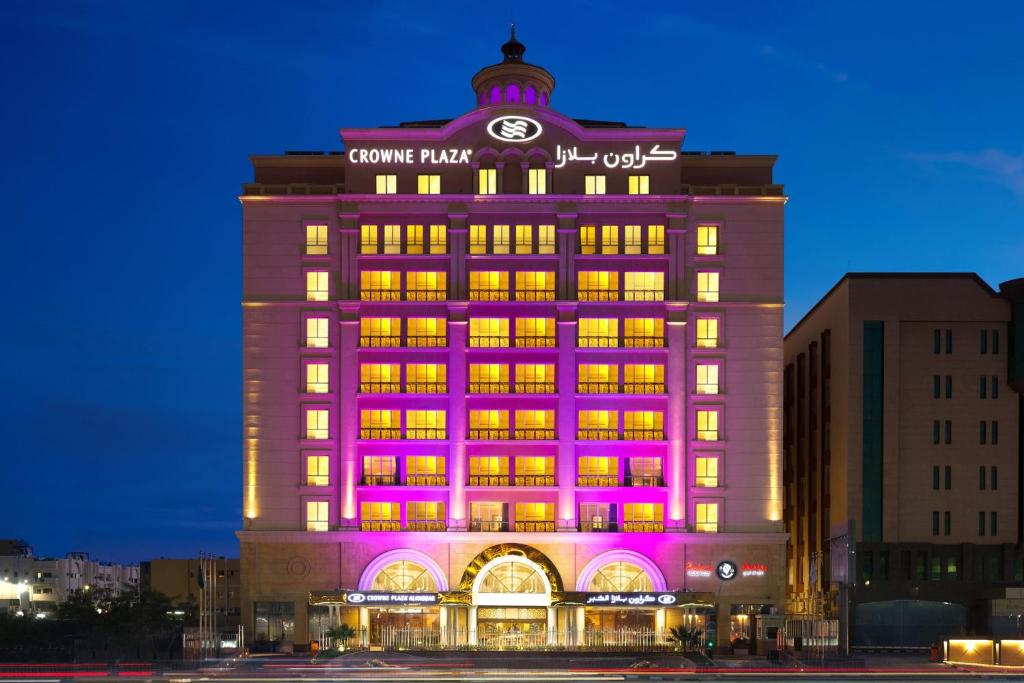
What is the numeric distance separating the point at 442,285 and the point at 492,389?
33.5ft

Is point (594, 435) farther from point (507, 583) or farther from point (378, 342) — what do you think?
point (378, 342)

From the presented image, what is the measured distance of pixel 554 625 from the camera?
339 ft

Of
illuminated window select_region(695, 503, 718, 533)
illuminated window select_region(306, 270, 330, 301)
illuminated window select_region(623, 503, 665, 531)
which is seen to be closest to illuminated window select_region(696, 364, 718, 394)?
illuminated window select_region(695, 503, 718, 533)

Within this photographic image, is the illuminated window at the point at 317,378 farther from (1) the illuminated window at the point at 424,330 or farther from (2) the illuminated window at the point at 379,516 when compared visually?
(2) the illuminated window at the point at 379,516

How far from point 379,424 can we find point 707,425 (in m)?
28.7

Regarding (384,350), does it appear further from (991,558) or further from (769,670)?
(991,558)

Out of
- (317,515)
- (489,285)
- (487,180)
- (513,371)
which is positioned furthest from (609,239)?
(317,515)

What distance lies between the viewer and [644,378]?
10844 cm

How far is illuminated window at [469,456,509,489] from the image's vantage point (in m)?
107

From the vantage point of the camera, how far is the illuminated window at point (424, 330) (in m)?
108

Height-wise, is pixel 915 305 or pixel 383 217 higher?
pixel 383 217

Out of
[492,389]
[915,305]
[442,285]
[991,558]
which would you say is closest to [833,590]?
[991,558]

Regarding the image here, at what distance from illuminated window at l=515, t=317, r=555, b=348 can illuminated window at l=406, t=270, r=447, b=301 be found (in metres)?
7.24

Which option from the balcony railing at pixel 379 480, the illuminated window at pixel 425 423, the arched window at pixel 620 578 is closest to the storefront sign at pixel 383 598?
the balcony railing at pixel 379 480
